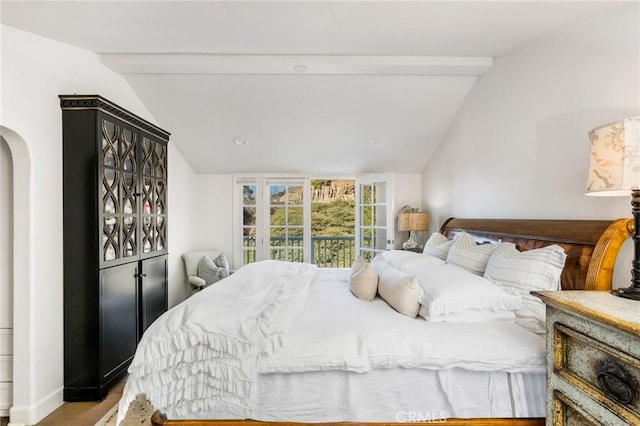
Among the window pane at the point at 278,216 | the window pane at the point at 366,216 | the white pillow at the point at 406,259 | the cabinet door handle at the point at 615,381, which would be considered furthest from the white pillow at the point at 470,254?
the window pane at the point at 278,216

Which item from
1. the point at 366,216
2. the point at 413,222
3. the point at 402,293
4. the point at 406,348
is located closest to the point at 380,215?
the point at 366,216

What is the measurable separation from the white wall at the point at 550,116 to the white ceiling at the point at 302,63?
0.49 ft

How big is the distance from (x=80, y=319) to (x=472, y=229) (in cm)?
328

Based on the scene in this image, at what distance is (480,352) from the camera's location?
1.53 metres

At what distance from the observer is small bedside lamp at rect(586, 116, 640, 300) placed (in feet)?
4.28

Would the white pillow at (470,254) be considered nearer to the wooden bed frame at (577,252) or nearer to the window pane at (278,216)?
the wooden bed frame at (577,252)

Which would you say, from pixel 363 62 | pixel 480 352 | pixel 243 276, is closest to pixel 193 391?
pixel 243 276

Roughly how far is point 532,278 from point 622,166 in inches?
29.2

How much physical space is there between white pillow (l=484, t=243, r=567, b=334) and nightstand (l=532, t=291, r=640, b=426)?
13.3 inches

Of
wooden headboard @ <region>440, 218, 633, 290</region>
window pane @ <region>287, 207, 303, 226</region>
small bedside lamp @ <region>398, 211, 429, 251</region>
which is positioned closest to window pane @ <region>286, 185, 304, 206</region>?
window pane @ <region>287, 207, 303, 226</region>

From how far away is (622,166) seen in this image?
1333 mm

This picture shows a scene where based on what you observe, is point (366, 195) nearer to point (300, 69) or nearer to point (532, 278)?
point (300, 69)

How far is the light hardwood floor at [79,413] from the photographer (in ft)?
6.49

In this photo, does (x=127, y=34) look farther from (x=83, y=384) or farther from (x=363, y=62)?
(x=83, y=384)
